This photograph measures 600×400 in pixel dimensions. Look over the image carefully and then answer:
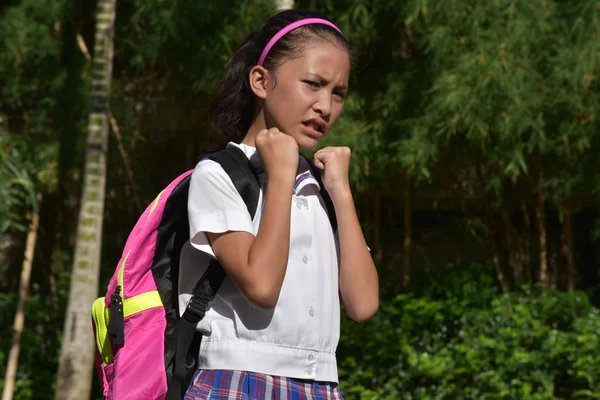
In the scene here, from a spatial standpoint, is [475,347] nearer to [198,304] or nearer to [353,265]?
[353,265]

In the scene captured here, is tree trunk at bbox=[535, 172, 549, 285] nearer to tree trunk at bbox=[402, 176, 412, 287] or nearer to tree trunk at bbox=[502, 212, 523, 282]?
tree trunk at bbox=[502, 212, 523, 282]

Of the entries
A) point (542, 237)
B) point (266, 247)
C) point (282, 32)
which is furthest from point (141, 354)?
point (542, 237)

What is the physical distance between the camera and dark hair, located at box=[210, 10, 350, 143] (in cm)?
179

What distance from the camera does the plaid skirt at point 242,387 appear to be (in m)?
1.57

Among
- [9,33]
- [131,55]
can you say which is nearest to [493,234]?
Result: [131,55]

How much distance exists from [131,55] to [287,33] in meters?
5.05

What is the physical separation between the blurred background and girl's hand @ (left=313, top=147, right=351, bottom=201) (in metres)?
2.44

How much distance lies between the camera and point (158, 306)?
1.66 m

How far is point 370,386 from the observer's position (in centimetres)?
554

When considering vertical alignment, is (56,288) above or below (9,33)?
below

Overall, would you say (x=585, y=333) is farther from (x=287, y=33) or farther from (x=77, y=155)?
(x=287, y=33)

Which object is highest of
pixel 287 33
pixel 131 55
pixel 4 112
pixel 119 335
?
pixel 131 55

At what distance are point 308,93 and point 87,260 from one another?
3.83 metres

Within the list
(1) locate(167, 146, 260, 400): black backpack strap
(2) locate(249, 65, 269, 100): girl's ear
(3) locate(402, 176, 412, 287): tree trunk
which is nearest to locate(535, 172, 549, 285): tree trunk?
(3) locate(402, 176, 412, 287): tree trunk
